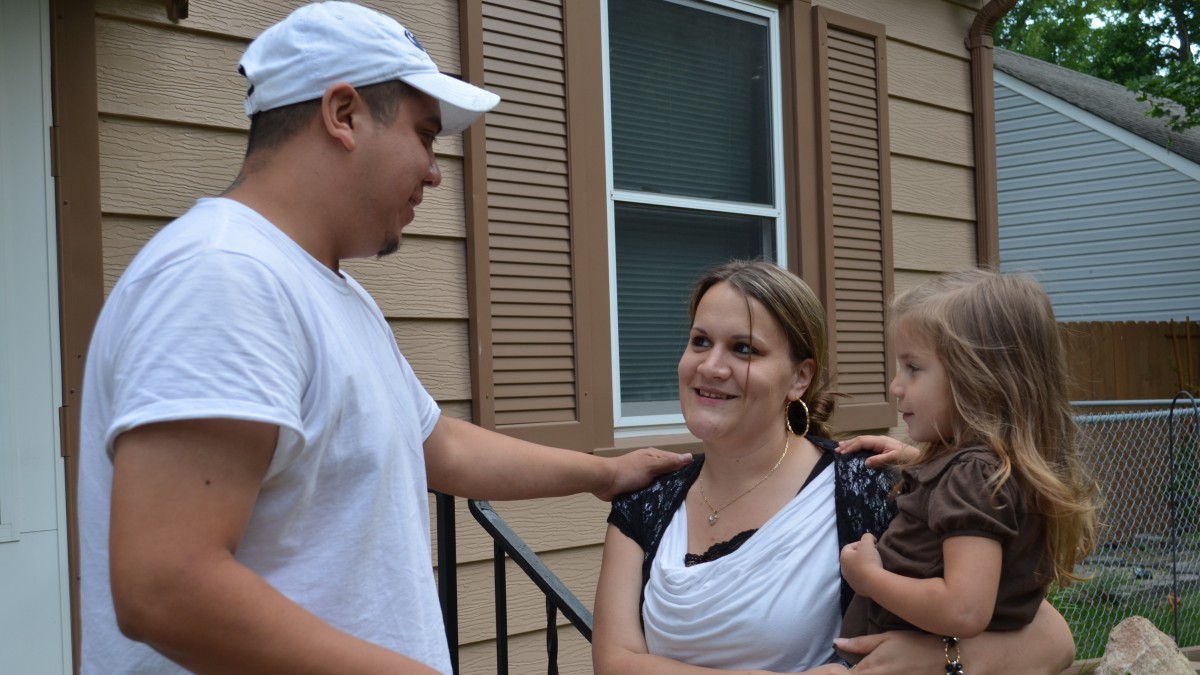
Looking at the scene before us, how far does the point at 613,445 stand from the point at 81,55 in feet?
6.41

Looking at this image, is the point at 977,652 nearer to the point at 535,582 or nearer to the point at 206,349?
the point at 535,582

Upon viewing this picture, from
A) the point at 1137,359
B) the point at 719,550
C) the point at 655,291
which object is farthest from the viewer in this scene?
the point at 1137,359

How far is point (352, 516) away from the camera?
4.16 feet

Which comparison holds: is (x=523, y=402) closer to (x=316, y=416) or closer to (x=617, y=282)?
(x=617, y=282)

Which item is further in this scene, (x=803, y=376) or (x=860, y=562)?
(x=803, y=376)

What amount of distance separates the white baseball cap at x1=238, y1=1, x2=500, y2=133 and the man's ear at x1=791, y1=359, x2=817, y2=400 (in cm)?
92

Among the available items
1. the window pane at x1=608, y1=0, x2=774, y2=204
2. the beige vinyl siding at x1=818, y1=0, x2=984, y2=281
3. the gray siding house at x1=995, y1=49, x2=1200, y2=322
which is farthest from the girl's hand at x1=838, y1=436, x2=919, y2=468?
the gray siding house at x1=995, y1=49, x2=1200, y2=322

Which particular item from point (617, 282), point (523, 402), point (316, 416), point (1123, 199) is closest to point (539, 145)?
point (617, 282)

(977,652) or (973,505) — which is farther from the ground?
(973,505)

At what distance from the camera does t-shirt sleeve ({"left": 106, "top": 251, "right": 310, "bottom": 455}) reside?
1.04 m

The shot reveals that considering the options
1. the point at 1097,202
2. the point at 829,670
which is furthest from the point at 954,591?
the point at 1097,202

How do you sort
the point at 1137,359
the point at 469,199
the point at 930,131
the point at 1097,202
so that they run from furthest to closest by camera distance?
the point at 1097,202, the point at 1137,359, the point at 930,131, the point at 469,199

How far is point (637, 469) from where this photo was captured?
217 cm

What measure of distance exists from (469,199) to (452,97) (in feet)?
6.23
